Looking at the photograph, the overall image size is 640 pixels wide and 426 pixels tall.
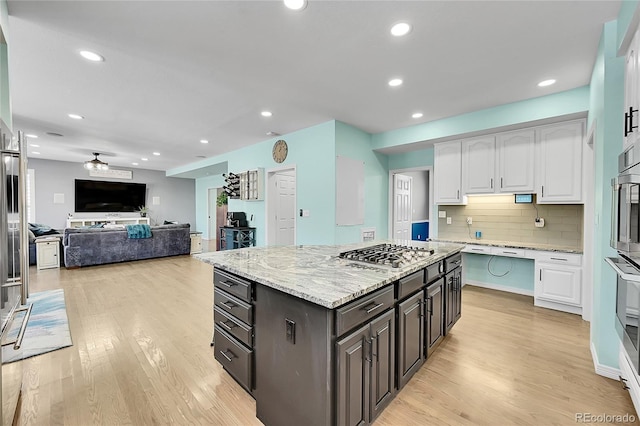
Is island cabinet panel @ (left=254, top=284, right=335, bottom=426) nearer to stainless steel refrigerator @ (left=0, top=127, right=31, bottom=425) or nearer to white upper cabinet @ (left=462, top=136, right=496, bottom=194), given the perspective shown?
stainless steel refrigerator @ (left=0, top=127, right=31, bottom=425)

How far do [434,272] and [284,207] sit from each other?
4035 mm

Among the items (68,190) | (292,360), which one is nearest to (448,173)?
(292,360)

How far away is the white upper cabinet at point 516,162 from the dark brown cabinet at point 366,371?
3296mm

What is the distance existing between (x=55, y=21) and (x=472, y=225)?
5.51 metres

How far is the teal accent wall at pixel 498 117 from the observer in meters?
3.15

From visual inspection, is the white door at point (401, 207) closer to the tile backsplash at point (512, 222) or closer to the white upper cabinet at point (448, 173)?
the tile backsplash at point (512, 222)

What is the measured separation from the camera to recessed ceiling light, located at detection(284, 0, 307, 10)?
182 centimetres

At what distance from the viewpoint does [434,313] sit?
7.48ft

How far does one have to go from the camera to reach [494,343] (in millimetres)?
2609

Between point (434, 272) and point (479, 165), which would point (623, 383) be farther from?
point (479, 165)

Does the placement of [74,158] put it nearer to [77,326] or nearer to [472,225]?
[77,326]

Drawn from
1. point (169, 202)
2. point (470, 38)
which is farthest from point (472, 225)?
point (169, 202)

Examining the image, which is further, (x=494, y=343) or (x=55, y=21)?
(x=494, y=343)

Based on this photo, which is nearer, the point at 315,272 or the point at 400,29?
the point at 315,272
